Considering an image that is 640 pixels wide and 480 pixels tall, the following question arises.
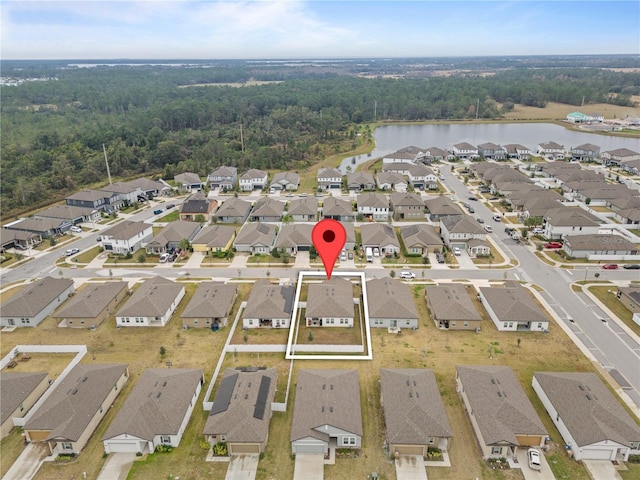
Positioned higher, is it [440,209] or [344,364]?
[440,209]

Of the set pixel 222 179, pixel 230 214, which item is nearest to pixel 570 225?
pixel 230 214

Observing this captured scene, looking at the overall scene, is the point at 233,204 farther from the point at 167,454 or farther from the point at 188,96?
the point at 188,96

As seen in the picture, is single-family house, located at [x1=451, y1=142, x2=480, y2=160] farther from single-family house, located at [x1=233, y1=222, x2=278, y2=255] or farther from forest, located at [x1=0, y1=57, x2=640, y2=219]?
single-family house, located at [x1=233, y1=222, x2=278, y2=255]

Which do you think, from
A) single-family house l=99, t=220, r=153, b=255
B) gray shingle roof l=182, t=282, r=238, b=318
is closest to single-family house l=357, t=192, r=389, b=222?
gray shingle roof l=182, t=282, r=238, b=318

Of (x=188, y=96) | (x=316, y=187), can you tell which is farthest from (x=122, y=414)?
(x=188, y=96)

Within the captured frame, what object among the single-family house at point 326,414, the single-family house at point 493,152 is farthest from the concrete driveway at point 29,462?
the single-family house at point 493,152

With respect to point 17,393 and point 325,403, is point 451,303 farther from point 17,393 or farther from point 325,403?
point 17,393
